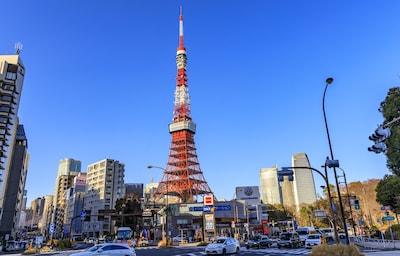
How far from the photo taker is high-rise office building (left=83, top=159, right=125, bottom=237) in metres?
112

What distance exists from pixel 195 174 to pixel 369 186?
46067 millimetres

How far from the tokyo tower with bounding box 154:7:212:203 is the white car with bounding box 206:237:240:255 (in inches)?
2295

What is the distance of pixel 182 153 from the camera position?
92.4 meters

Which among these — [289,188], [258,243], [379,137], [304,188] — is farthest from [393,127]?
[289,188]

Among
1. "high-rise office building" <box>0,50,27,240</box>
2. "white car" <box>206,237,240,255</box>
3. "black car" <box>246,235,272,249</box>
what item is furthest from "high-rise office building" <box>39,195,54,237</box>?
"white car" <box>206,237,240,255</box>

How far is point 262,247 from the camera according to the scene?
35.0m

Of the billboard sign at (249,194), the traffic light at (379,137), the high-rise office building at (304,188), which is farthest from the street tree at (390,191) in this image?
the high-rise office building at (304,188)

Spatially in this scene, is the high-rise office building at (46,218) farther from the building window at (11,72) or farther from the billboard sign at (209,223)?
the billboard sign at (209,223)

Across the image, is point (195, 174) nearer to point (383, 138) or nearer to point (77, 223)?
point (77, 223)

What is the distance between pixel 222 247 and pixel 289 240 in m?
13.6

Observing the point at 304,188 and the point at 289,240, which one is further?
the point at 304,188

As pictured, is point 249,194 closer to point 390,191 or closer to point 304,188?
point 390,191

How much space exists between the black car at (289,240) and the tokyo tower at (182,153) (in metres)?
48.3

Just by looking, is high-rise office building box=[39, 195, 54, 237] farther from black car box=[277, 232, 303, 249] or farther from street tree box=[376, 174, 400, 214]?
street tree box=[376, 174, 400, 214]
